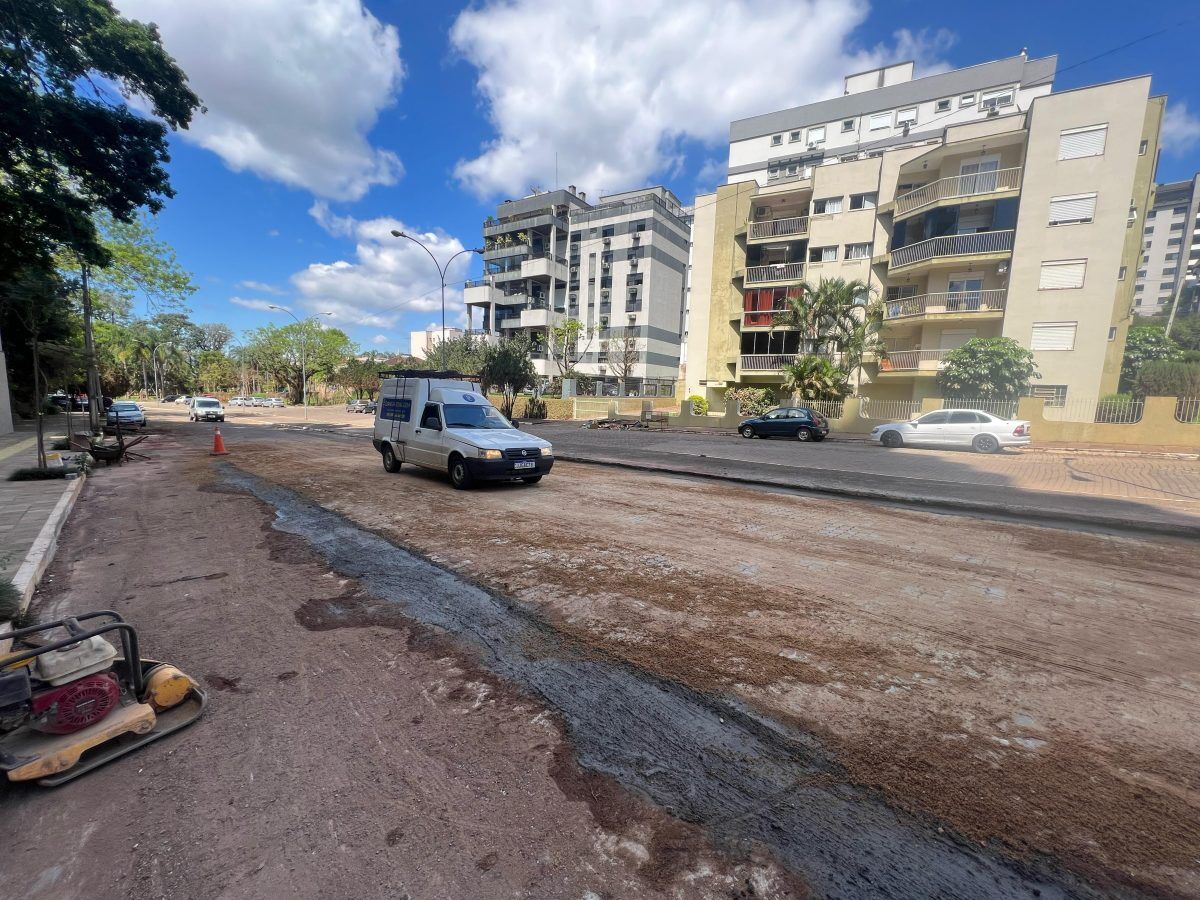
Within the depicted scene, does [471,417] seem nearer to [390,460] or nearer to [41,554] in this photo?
[390,460]

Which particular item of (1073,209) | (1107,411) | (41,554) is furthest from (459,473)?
(1073,209)

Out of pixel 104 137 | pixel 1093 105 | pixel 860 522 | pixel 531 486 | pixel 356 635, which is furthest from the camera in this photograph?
pixel 1093 105

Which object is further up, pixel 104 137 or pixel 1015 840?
pixel 104 137

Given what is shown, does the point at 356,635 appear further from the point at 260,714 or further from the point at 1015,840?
the point at 1015,840

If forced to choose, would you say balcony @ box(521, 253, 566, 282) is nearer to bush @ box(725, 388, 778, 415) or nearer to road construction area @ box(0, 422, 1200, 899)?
bush @ box(725, 388, 778, 415)

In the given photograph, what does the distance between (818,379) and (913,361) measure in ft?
17.0

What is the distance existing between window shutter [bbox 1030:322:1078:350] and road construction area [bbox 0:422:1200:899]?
78.2 feet

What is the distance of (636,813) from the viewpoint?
2.13 m

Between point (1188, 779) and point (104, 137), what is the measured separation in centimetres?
2298

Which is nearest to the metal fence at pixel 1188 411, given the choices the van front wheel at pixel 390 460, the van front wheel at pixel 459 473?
the van front wheel at pixel 459 473

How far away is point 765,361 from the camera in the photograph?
32.8 m

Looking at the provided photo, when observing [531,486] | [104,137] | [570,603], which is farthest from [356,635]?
[104,137]

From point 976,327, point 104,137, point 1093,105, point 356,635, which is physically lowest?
point 356,635

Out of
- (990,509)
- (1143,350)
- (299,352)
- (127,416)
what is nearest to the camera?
(990,509)
